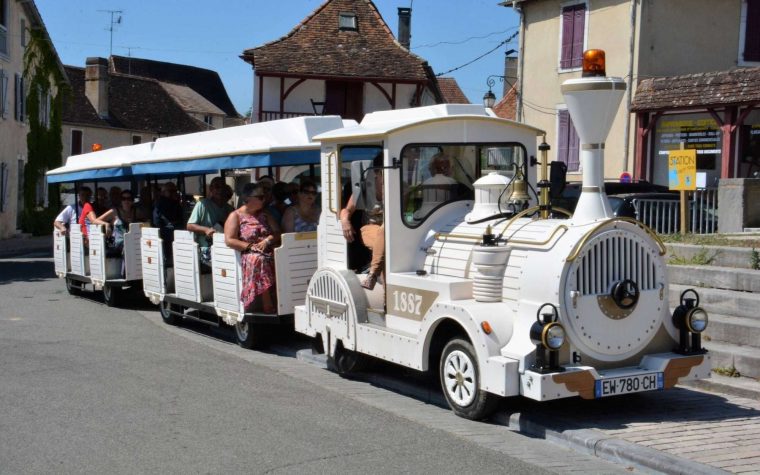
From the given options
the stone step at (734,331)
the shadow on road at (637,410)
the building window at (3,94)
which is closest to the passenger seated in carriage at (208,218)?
the shadow on road at (637,410)

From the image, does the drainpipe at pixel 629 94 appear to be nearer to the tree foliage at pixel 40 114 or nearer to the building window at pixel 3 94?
the building window at pixel 3 94

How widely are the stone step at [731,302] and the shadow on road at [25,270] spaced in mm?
13814

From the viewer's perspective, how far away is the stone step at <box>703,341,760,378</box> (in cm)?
859

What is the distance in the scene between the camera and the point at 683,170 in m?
13.2

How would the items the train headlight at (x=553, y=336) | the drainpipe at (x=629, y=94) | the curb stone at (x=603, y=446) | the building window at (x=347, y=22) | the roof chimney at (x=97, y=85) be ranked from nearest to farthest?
the curb stone at (x=603, y=446), the train headlight at (x=553, y=336), the drainpipe at (x=629, y=94), the building window at (x=347, y=22), the roof chimney at (x=97, y=85)

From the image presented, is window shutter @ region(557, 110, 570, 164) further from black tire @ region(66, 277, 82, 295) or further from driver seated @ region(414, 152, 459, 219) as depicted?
driver seated @ region(414, 152, 459, 219)

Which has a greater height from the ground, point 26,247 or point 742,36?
point 742,36

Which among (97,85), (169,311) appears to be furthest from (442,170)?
(97,85)

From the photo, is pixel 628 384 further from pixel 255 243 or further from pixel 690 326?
pixel 255 243

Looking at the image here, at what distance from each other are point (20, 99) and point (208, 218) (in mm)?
25452

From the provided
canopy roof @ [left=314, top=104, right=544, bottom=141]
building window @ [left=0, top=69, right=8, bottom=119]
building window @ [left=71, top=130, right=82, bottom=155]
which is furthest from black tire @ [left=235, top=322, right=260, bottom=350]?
building window @ [left=71, top=130, right=82, bottom=155]

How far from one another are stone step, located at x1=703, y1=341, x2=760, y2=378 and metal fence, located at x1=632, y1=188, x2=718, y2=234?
5520 mm

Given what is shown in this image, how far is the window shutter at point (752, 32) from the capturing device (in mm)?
25609

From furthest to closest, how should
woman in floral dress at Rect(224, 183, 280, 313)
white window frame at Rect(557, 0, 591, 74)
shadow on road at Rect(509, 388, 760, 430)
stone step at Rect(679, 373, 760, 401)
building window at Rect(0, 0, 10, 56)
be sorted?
building window at Rect(0, 0, 10, 56) → white window frame at Rect(557, 0, 591, 74) → woman in floral dress at Rect(224, 183, 280, 313) → stone step at Rect(679, 373, 760, 401) → shadow on road at Rect(509, 388, 760, 430)
